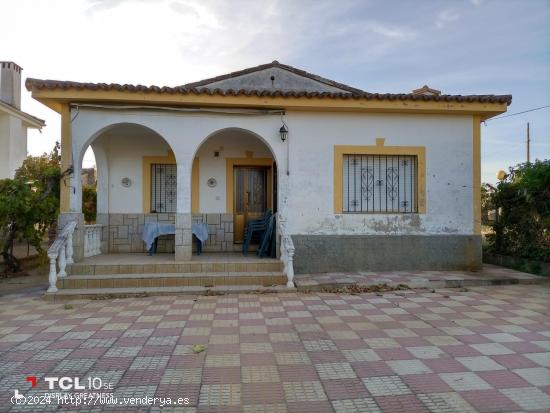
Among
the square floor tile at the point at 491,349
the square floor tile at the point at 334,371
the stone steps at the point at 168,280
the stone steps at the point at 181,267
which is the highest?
the stone steps at the point at 181,267

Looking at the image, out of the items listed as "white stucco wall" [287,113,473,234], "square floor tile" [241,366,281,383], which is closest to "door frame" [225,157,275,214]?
"white stucco wall" [287,113,473,234]

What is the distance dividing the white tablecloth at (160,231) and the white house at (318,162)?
396mm

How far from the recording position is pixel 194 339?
4.59 metres

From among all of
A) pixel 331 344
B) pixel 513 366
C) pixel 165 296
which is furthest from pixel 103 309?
pixel 513 366

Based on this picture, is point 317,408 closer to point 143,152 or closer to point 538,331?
point 538,331

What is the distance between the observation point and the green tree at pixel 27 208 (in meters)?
7.89

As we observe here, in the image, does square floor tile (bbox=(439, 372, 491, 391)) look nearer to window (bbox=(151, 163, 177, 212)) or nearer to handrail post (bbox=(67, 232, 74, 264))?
handrail post (bbox=(67, 232, 74, 264))

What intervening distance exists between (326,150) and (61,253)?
5.76 metres

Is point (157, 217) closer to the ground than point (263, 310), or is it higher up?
higher up

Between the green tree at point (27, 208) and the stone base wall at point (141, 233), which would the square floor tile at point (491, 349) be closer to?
the stone base wall at point (141, 233)

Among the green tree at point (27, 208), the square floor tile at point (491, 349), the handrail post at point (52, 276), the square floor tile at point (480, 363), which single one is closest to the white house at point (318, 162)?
the green tree at point (27, 208)

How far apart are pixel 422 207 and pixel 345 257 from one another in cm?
214

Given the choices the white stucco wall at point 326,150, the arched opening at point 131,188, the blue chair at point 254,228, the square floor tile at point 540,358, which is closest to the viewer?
the square floor tile at point 540,358

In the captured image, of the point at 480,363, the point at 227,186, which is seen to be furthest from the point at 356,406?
the point at 227,186
